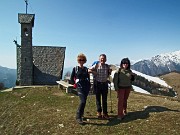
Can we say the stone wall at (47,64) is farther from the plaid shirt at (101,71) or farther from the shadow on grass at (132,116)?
the plaid shirt at (101,71)

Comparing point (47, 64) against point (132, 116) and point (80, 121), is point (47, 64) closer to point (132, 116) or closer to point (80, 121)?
point (132, 116)

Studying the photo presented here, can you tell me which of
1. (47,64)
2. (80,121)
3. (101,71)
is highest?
(47,64)

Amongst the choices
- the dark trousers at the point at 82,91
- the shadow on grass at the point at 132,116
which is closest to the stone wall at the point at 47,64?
the shadow on grass at the point at 132,116

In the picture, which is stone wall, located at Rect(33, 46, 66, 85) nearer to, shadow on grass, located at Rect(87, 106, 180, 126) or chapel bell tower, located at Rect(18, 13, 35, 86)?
chapel bell tower, located at Rect(18, 13, 35, 86)

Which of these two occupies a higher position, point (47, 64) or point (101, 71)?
point (47, 64)

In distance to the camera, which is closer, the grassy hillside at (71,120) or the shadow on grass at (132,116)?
the grassy hillside at (71,120)

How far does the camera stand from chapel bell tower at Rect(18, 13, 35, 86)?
37.7 metres

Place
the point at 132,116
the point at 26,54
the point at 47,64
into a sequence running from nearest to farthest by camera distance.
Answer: the point at 132,116 → the point at 26,54 → the point at 47,64

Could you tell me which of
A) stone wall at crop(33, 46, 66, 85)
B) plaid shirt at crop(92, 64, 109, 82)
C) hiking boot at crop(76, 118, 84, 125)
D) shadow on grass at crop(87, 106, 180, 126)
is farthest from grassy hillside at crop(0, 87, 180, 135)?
stone wall at crop(33, 46, 66, 85)

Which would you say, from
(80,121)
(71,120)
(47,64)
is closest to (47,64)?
(47,64)

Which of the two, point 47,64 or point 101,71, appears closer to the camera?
point 101,71

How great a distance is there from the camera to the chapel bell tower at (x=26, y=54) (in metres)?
37.7

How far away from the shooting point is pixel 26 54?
37656 millimetres

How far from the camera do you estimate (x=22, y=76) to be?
124 ft
